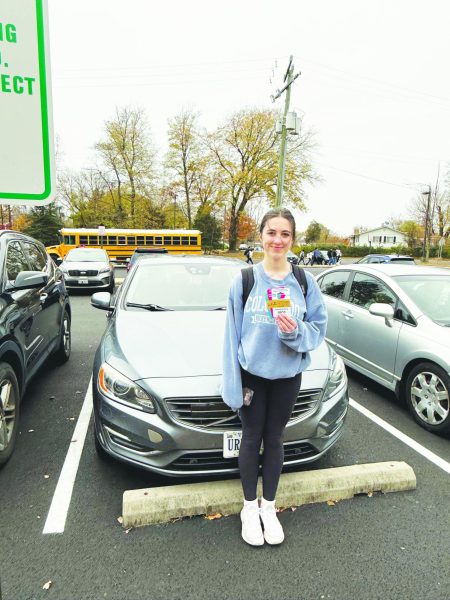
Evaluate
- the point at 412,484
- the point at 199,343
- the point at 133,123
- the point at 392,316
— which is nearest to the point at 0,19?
the point at 199,343

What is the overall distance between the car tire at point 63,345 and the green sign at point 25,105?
3667 mm

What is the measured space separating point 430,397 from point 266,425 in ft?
7.41

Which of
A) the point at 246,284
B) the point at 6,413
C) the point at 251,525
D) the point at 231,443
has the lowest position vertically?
the point at 251,525

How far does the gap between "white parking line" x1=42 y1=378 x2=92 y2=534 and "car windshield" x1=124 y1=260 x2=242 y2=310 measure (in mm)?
1227

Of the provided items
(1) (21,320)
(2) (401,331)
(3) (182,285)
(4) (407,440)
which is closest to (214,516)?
(4) (407,440)

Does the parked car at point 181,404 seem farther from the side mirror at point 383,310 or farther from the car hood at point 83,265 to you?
the car hood at point 83,265

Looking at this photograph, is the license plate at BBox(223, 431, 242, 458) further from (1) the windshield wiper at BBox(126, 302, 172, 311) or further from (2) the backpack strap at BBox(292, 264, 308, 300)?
(1) the windshield wiper at BBox(126, 302, 172, 311)

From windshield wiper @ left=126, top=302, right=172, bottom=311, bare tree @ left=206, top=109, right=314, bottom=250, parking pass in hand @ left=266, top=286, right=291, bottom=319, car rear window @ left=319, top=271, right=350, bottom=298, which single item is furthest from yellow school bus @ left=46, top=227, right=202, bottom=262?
parking pass in hand @ left=266, top=286, right=291, bottom=319

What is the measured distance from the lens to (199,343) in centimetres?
280

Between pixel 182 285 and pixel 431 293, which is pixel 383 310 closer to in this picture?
pixel 431 293

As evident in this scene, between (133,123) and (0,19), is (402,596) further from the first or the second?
(133,123)

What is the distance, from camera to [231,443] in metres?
2.31

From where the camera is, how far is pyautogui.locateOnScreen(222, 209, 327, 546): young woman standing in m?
1.99

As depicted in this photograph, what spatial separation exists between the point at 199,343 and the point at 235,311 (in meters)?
0.81
